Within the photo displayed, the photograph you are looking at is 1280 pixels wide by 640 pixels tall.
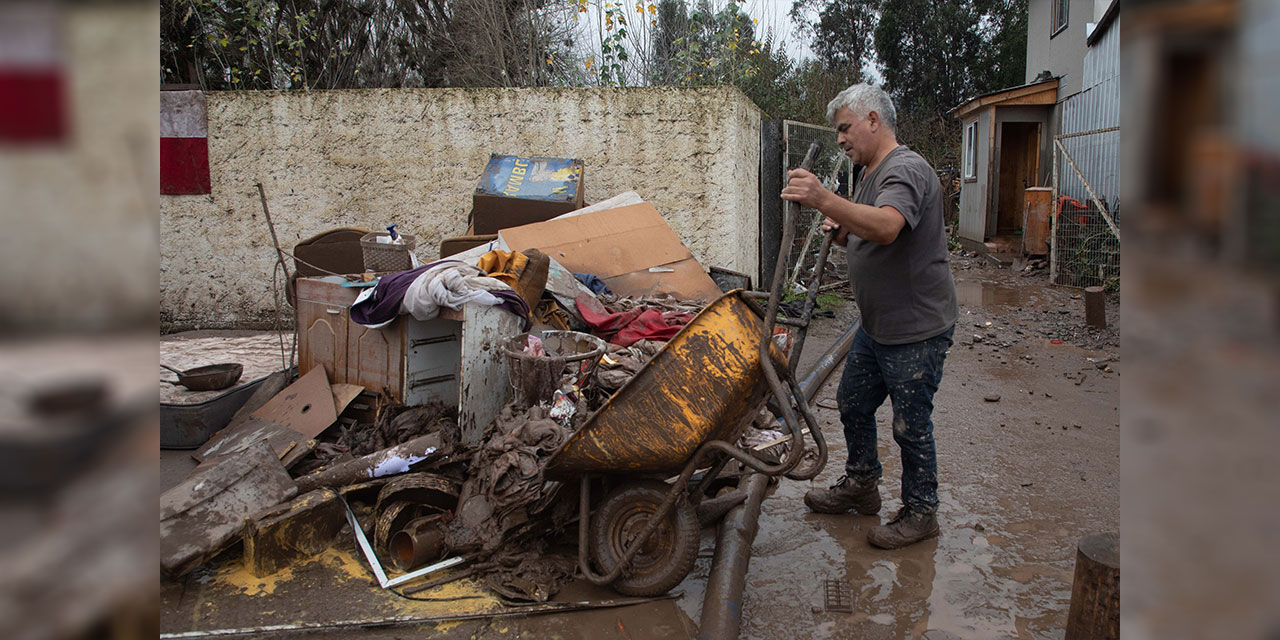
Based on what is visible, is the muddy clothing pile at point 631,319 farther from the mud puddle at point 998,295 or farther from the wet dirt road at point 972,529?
the mud puddle at point 998,295

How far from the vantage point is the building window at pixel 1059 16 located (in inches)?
630

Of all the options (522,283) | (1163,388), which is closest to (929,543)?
(522,283)

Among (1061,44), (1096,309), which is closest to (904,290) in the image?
(1096,309)

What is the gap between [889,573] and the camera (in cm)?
333

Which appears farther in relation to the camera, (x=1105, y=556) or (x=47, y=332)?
(x=1105, y=556)

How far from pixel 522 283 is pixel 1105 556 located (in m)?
3.40

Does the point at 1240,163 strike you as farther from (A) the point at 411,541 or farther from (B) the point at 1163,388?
(A) the point at 411,541

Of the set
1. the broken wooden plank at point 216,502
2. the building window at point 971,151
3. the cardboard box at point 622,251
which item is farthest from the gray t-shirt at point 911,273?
the building window at point 971,151

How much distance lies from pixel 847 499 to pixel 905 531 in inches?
16.3

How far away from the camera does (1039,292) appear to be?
34.8 ft

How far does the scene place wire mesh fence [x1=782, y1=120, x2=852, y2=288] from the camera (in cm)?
937

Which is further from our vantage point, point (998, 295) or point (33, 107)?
point (998, 295)

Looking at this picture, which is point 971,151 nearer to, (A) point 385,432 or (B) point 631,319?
(B) point 631,319

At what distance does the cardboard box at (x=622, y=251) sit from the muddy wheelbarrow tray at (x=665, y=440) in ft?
10.2
